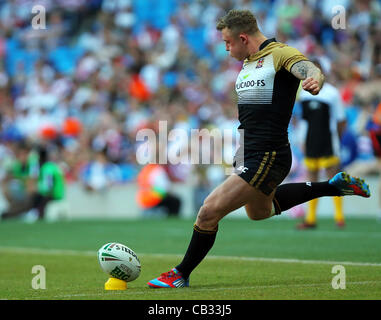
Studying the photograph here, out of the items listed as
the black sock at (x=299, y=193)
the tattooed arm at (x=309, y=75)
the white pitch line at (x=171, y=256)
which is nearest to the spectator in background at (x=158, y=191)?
the white pitch line at (x=171, y=256)

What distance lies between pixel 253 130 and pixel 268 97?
0.31 metres

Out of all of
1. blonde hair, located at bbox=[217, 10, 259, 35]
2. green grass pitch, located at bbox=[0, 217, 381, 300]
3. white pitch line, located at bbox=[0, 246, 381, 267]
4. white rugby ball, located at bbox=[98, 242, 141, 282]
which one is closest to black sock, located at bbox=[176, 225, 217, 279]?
green grass pitch, located at bbox=[0, 217, 381, 300]

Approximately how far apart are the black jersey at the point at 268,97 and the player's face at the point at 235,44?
12cm

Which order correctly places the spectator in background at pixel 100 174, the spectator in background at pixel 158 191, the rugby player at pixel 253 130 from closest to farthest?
1. the rugby player at pixel 253 130
2. the spectator in background at pixel 158 191
3. the spectator in background at pixel 100 174

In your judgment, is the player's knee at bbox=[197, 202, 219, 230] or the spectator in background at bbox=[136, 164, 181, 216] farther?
the spectator in background at bbox=[136, 164, 181, 216]

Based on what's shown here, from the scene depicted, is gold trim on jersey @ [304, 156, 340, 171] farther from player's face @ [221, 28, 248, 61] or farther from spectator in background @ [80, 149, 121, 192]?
spectator in background @ [80, 149, 121, 192]

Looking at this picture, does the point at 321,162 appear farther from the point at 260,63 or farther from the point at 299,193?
the point at 260,63

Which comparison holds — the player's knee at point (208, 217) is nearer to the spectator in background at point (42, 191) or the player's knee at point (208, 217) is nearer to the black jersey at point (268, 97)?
the black jersey at point (268, 97)

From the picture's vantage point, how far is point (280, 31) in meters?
19.5

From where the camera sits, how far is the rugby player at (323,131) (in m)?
13.0

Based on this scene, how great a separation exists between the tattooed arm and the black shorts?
2.54 ft

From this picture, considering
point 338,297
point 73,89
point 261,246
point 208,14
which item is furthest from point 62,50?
point 338,297

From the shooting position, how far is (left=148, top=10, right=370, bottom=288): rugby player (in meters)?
6.74
